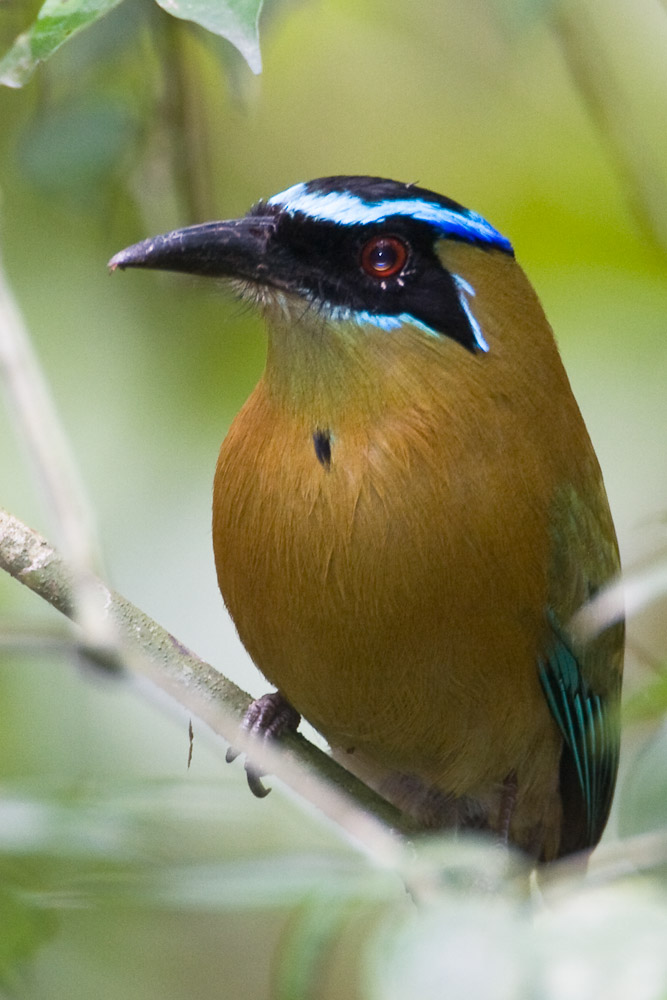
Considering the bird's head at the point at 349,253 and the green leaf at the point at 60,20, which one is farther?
the bird's head at the point at 349,253

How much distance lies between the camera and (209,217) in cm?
479

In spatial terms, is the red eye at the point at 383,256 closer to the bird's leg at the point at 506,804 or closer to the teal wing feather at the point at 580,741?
the teal wing feather at the point at 580,741

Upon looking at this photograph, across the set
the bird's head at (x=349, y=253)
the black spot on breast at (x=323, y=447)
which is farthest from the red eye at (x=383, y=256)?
the black spot on breast at (x=323, y=447)

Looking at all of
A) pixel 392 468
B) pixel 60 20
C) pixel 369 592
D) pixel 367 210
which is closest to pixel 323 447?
pixel 392 468

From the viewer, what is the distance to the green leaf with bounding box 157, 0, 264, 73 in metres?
2.45

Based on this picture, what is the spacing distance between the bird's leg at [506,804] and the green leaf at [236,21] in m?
2.72

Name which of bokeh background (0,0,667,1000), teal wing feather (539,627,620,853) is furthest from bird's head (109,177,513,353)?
teal wing feather (539,627,620,853)

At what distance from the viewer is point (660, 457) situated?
544 cm

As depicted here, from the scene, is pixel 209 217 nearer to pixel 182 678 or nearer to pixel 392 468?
pixel 392 468

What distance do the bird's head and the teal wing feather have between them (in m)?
1.05

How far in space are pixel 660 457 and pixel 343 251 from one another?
7.26 feet

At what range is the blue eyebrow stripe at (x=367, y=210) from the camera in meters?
3.61

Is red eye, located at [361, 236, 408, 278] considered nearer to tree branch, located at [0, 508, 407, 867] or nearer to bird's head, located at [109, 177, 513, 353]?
bird's head, located at [109, 177, 513, 353]

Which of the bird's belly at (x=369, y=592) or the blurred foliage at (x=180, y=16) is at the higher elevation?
the blurred foliage at (x=180, y=16)
